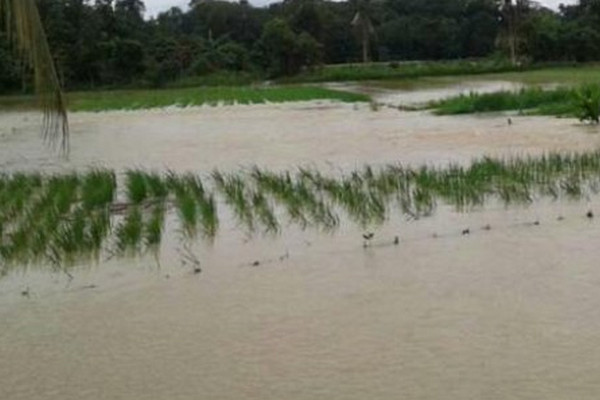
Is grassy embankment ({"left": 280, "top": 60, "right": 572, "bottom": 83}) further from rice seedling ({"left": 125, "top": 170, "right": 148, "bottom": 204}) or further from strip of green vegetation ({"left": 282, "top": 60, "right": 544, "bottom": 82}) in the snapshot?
rice seedling ({"left": 125, "top": 170, "right": 148, "bottom": 204})

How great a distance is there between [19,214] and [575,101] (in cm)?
1156

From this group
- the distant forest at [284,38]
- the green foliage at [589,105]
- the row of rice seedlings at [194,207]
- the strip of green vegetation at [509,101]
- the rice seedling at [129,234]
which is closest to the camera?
the rice seedling at [129,234]

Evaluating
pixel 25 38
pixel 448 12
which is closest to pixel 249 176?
pixel 25 38

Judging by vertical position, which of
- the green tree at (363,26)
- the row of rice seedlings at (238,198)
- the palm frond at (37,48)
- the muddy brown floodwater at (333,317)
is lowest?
the muddy brown floodwater at (333,317)

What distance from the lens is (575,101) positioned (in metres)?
17.6

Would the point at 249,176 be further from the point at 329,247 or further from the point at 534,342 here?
the point at 534,342

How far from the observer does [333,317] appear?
518cm

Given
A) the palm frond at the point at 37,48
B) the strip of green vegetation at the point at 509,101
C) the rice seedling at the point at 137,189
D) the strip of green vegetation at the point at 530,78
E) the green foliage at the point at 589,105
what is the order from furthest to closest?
the strip of green vegetation at the point at 530,78
the strip of green vegetation at the point at 509,101
the green foliage at the point at 589,105
the rice seedling at the point at 137,189
the palm frond at the point at 37,48

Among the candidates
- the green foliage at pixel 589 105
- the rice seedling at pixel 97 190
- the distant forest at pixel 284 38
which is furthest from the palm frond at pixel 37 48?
the distant forest at pixel 284 38

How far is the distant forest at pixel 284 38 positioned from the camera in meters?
52.1

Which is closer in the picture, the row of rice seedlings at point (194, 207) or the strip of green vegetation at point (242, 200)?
the strip of green vegetation at point (242, 200)

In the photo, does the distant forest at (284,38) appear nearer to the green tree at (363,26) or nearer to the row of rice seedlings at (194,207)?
the green tree at (363,26)

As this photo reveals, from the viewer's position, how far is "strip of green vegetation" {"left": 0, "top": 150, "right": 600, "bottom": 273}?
7543mm

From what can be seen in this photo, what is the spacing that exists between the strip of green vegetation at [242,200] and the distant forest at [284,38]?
33433 mm
